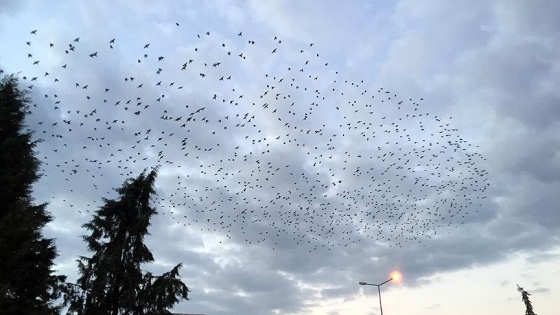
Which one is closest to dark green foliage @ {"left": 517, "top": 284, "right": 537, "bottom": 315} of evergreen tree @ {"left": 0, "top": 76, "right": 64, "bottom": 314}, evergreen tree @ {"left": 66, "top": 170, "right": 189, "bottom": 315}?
evergreen tree @ {"left": 66, "top": 170, "right": 189, "bottom": 315}

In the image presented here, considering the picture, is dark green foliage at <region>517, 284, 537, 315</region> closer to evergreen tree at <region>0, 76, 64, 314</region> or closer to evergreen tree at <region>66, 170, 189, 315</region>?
evergreen tree at <region>66, 170, 189, 315</region>

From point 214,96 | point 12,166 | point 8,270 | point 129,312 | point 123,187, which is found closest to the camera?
point 8,270

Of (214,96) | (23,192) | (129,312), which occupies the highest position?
(214,96)

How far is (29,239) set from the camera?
1602 centimetres

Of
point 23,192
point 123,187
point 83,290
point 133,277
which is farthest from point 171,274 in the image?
point 23,192

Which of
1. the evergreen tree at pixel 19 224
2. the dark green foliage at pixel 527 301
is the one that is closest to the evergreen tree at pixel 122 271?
the evergreen tree at pixel 19 224

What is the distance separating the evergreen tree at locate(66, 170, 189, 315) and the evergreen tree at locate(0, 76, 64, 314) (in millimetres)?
4797

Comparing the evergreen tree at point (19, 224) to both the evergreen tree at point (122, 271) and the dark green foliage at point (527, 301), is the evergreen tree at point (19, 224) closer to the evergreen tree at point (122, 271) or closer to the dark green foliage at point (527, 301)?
the evergreen tree at point (122, 271)

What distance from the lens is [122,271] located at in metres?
24.9

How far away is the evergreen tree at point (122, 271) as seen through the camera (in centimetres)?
2388

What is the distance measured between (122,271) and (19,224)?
10162 millimetres

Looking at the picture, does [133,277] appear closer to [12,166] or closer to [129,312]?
[129,312]

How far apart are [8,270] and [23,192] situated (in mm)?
3931

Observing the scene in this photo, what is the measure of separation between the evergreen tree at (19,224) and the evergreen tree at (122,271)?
15.7ft
